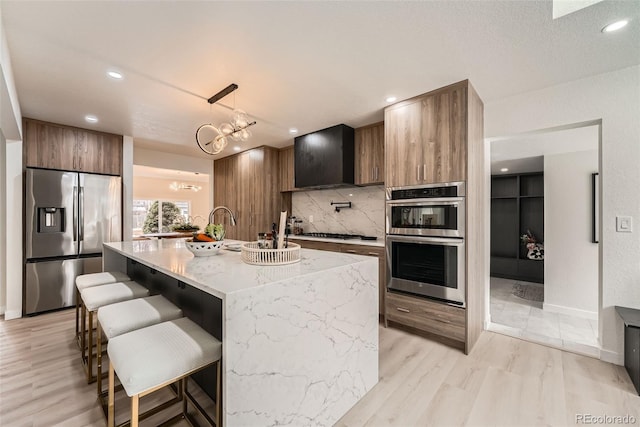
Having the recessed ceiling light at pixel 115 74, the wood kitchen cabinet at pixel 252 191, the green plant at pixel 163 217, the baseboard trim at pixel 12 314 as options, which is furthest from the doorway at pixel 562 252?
the green plant at pixel 163 217

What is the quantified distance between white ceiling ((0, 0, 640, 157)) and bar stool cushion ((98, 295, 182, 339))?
1.80 meters

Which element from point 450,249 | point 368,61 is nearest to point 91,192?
point 368,61

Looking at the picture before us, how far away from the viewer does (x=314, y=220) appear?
15.4ft

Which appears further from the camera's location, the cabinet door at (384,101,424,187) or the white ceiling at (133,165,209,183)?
the white ceiling at (133,165,209,183)

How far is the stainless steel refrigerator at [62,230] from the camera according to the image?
10.9ft

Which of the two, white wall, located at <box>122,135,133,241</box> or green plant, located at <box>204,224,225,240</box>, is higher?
white wall, located at <box>122,135,133,241</box>

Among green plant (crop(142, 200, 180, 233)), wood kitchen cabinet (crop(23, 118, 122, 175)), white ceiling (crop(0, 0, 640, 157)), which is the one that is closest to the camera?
white ceiling (crop(0, 0, 640, 157))

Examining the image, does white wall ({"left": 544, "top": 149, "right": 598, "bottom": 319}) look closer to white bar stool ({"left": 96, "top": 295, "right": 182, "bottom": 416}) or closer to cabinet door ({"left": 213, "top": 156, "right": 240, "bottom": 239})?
white bar stool ({"left": 96, "top": 295, "right": 182, "bottom": 416})

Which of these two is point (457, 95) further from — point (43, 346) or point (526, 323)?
point (43, 346)

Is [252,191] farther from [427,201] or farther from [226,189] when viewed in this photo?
[427,201]

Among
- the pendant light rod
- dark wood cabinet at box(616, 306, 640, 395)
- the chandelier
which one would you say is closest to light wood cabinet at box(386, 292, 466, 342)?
dark wood cabinet at box(616, 306, 640, 395)

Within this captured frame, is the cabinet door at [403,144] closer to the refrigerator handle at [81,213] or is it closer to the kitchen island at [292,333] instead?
the kitchen island at [292,333]

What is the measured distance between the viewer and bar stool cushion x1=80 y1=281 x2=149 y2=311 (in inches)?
75.4

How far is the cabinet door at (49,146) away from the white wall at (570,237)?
6450 millimetres
